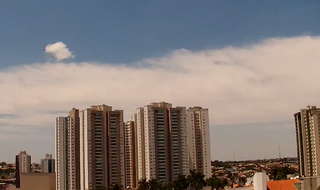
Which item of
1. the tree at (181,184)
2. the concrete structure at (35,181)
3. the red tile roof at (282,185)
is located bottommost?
the tree at (181,184)

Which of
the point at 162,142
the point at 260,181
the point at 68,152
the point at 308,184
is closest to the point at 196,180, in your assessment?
the point at 162,142

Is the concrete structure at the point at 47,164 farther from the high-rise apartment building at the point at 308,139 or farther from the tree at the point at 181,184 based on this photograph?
the high-rise apartment building at the point at 308,139

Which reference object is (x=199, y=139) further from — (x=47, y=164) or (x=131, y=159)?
(x=47, y=164)

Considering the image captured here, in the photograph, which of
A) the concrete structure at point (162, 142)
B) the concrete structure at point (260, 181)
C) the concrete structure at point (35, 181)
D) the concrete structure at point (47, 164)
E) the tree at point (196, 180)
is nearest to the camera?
the concrete structure at point (260, 181)

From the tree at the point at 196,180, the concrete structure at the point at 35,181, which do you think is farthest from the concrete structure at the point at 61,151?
the concrete structure at the point at 35,181

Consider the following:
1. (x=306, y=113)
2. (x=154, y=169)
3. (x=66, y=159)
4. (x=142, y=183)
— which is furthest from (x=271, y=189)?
(x=306, y=113)

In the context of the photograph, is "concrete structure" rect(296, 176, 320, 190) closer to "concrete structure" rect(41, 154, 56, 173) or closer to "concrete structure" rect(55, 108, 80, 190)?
"concrete structure" rect(55, 108, 80, 190)

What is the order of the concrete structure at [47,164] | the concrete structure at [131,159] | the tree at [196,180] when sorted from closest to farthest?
the tree at [196,180], the concrete structure at [131,159], the concrete structure at [47,164]
